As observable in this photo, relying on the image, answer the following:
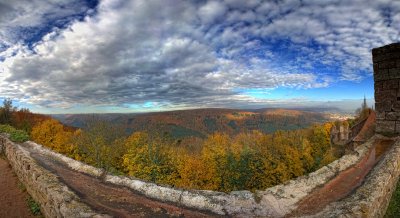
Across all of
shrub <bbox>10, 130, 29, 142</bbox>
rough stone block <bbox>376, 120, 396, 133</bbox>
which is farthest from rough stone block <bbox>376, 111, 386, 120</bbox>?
shrub <bbox>10, 130, 29, 142</bbox>

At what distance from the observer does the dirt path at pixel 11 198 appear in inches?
360

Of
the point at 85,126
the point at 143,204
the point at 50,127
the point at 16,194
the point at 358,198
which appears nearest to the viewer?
the point at 358,198

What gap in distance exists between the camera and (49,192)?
713cm

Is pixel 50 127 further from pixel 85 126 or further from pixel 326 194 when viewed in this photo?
pixel 326 194

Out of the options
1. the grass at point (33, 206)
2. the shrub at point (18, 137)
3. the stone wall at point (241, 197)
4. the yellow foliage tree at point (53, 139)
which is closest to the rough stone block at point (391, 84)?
the stone wall at point (241, 197)

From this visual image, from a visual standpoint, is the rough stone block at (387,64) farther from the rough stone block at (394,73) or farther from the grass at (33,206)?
the grass at (33,206)

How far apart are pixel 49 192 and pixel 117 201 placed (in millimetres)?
2152

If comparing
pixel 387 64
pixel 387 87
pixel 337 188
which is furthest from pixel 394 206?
pixel 387 64

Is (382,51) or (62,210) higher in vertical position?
(382,51)

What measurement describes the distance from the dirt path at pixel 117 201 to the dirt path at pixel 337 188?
2.51 metres

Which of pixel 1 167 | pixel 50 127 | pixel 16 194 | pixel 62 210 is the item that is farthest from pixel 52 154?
pixel 50 127

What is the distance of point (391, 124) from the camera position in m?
12.9

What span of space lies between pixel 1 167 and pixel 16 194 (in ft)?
16.1

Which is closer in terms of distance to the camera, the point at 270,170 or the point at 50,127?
the point at 270,170
